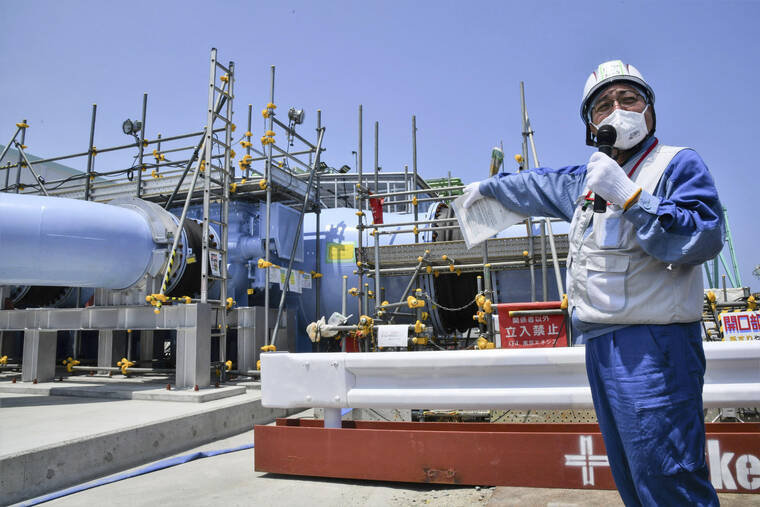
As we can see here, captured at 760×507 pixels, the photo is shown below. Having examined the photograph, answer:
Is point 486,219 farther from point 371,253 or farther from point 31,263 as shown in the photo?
point 371,253

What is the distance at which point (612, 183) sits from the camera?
1652mm

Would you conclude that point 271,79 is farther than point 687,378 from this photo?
Yes

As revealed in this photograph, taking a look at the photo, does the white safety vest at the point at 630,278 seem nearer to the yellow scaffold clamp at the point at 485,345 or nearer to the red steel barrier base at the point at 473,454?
the red steel barrier base at the point at 473,454

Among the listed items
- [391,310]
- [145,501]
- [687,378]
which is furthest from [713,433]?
[391,310]

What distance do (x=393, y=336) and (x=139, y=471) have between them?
11.6ft

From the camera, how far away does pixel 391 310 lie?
340 inches

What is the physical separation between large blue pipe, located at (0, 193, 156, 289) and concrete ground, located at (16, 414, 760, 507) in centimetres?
343

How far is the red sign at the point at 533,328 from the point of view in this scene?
17.7ft

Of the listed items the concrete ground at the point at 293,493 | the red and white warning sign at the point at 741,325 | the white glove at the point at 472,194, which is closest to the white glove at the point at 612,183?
the white glove at the point at 472,194

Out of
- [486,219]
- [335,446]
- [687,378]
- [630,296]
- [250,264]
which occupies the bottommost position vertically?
[335,446]

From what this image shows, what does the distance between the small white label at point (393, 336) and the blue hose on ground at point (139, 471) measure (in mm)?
2500

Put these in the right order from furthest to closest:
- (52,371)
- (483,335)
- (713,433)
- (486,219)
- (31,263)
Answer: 1. (52,371)
2. (483,335)
3. (31,263)
4. (713,433)
5. (486,219)

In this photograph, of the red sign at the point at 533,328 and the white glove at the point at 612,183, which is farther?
the red sign at the point at 533,328

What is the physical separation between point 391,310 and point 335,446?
535 centimetres
